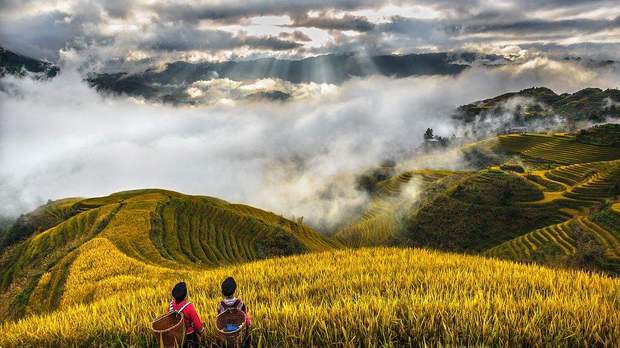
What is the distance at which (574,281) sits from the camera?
30.1 ft

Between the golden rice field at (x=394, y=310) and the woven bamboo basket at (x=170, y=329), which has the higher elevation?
the woven bamboo basket at (x=170, y=329)

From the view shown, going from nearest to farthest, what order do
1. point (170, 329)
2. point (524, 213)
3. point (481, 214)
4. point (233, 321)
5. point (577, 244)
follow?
point (170, 329), point (233, 321), point (577, 244), point (524, 213), point (481, 214)

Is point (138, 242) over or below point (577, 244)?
over

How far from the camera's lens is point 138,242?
51656mm

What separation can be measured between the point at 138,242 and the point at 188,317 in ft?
165

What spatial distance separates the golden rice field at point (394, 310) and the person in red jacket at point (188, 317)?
0.37 m

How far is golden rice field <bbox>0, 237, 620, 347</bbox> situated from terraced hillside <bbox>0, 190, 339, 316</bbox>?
26.5m

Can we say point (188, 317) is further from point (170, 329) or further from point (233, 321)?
point (233, 321)

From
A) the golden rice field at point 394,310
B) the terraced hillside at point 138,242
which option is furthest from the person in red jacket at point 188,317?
the terraced hillside at point 138,242

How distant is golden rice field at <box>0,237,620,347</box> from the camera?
19.1 feet

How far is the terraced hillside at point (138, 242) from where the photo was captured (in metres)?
43.8

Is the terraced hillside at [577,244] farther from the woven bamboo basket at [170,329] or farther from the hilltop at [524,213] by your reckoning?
the woven bamboo basket at [170,329]

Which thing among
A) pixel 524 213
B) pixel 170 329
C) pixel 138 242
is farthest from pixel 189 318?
pixel 524 213

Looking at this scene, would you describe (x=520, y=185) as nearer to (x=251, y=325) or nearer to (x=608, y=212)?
(x=608, y=212)
